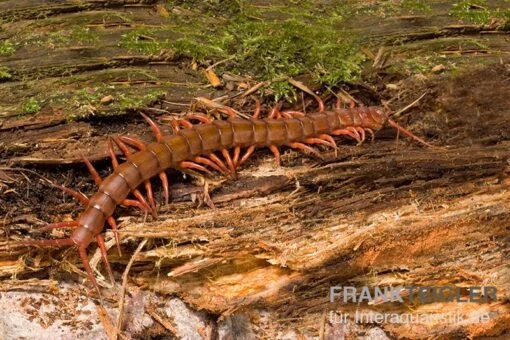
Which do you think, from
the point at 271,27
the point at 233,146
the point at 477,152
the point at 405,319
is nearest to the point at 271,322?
the point at 405,319

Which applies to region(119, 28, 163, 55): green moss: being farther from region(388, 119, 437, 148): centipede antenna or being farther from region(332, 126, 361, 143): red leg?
region(388, 119, 437, 148): centipede antenna

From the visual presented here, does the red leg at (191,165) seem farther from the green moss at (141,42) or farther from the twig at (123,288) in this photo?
the green moss at (141,42)

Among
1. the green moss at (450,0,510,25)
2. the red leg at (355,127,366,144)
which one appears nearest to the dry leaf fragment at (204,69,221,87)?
the red leg at (355,127,366,144)

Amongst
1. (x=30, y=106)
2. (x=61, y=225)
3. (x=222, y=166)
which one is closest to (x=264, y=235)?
(x=222, y=166)

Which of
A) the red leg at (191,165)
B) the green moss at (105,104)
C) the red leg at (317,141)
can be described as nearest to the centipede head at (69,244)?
the red leg at (191,165)

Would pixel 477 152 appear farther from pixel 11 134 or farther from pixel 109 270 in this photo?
pixel 11 134

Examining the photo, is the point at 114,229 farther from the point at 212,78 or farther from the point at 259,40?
the point at 259,40
